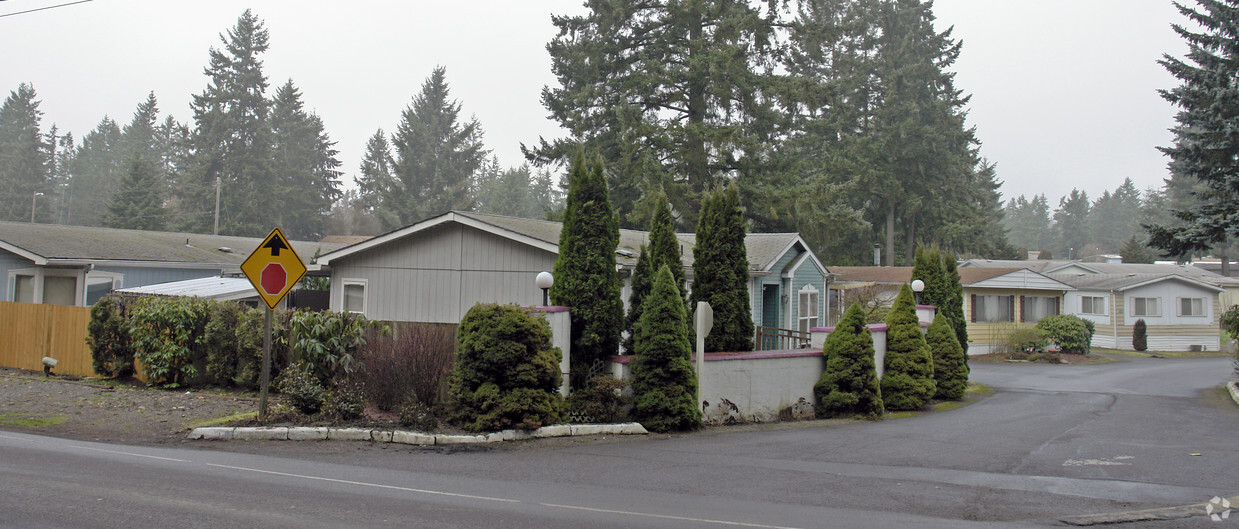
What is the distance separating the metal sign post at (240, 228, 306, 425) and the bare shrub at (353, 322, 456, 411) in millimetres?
1377

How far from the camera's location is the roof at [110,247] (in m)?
20.9

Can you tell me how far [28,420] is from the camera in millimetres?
11766

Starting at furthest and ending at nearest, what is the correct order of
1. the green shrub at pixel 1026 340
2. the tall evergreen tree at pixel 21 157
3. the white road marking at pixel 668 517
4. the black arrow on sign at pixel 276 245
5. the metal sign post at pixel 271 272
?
the tall evergreen tree at pixel 21 157
the green shrub at pixel 1026 340
the black arrow on sign at pixel 276 245
the metal sign post at pixel 271 272
the white road marking at pixel 668 517

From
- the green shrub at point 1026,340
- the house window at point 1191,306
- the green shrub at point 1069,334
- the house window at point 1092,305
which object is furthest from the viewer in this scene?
the house window at point 1092,305

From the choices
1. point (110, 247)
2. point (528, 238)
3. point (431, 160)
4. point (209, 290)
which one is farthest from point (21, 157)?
point (528, 238)

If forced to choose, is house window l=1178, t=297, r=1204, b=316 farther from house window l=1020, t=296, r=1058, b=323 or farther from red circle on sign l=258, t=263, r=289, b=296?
red circle on sign l=258, t=263, r=289, b=296

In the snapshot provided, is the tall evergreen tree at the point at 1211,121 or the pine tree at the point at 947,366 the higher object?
the tall evergreen tree at the point at 1211,121

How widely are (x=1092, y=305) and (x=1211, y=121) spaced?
19305 mm

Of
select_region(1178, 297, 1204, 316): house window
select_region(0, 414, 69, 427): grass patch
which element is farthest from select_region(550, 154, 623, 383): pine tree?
select_region(1178, 297, 1204, 316): house window

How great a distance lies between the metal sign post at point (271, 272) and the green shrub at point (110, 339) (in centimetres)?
601

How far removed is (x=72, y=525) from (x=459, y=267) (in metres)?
10.8

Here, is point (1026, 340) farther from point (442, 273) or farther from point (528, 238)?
point (442, 273)

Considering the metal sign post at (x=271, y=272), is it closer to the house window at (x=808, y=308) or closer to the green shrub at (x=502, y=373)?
the green shrub at (x=502, y=373)

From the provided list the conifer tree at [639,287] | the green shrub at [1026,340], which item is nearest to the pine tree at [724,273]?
the conifer tree at [639,287]
